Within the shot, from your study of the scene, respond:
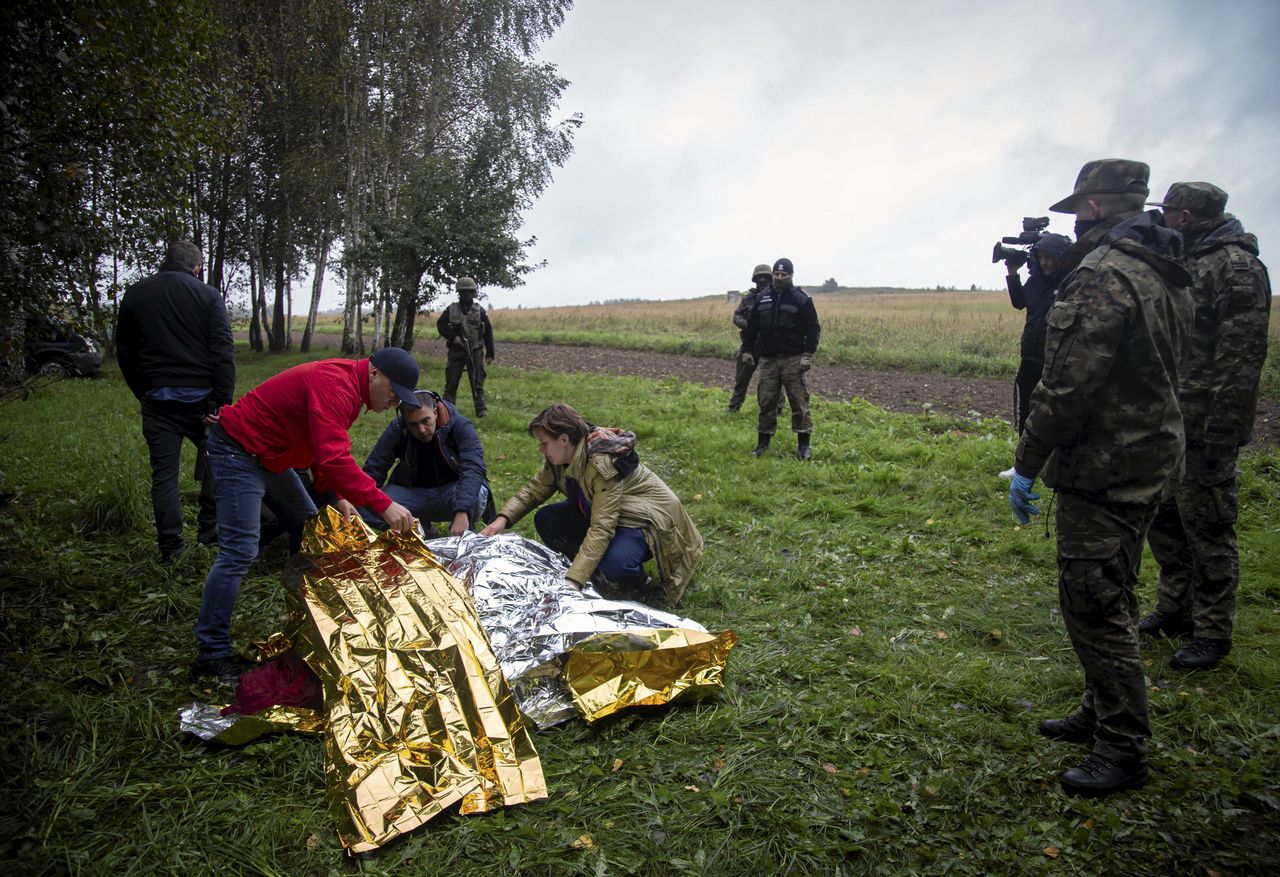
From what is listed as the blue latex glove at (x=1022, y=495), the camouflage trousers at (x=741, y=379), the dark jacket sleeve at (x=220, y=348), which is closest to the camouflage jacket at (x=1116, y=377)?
the blue latex glove at (x=1022, y=495)

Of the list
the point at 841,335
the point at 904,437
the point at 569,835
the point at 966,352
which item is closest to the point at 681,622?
the point at 569,835

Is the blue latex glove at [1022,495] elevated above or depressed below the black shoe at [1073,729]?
above

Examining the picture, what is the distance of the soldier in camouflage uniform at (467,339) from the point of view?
32.5 feet

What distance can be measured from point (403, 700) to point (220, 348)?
2.84m

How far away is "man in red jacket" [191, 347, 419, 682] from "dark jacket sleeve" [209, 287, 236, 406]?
131 cm

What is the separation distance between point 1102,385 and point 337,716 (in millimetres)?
2991

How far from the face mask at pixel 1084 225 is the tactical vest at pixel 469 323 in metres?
8.06

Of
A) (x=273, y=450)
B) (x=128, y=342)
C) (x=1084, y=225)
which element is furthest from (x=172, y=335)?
(x=1084, y=225)

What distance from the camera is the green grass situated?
230 centimetres

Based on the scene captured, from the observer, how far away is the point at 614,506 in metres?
3.89

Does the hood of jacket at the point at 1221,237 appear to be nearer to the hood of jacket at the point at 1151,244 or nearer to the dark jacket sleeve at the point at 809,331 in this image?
the hood of jacket at the point at 1151,244

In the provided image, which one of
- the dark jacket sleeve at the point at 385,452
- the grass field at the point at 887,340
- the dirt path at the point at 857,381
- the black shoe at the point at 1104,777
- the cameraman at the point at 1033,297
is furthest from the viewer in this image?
the grass field at the point at 887,340

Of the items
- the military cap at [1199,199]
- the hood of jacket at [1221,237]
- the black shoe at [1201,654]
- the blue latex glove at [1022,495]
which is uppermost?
the military cap at [1199,199]

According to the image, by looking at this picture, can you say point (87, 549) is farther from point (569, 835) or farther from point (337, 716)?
point (569, 835)
